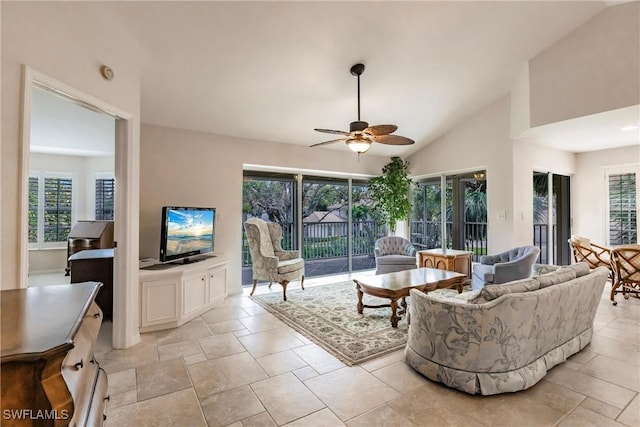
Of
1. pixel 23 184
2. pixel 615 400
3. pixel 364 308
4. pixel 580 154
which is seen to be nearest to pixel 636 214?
pixel 580 154

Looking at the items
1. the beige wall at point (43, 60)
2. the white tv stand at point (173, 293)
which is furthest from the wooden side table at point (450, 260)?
the beige wall at point (43, 60)

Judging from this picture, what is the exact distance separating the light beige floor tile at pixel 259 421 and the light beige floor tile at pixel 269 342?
864 millimetres

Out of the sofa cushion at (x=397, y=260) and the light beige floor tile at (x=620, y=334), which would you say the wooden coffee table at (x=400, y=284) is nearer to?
the sofa cushion at (x=397, y=260)

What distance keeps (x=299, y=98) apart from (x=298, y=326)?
3.03 metres

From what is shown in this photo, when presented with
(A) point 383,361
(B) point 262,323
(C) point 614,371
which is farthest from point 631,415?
(B) point 262,323

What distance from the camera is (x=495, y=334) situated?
215 cm

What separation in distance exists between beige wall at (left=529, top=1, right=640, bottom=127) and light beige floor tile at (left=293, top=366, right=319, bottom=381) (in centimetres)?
429

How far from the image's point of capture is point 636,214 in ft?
17.4

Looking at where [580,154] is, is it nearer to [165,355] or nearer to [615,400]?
[615,400]

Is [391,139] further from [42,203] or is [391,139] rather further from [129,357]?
[42,203]

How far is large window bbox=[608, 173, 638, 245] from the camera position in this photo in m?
5.33

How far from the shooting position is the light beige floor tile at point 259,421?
6.20 feet

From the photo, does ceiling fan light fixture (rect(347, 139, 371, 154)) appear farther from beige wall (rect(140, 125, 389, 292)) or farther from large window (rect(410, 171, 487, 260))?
large window (rect(410, 171, 487, 260))

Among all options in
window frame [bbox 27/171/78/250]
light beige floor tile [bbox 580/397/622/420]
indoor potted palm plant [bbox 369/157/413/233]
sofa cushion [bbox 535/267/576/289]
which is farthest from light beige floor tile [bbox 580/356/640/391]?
window frame [bbox 27/171/78/250]
